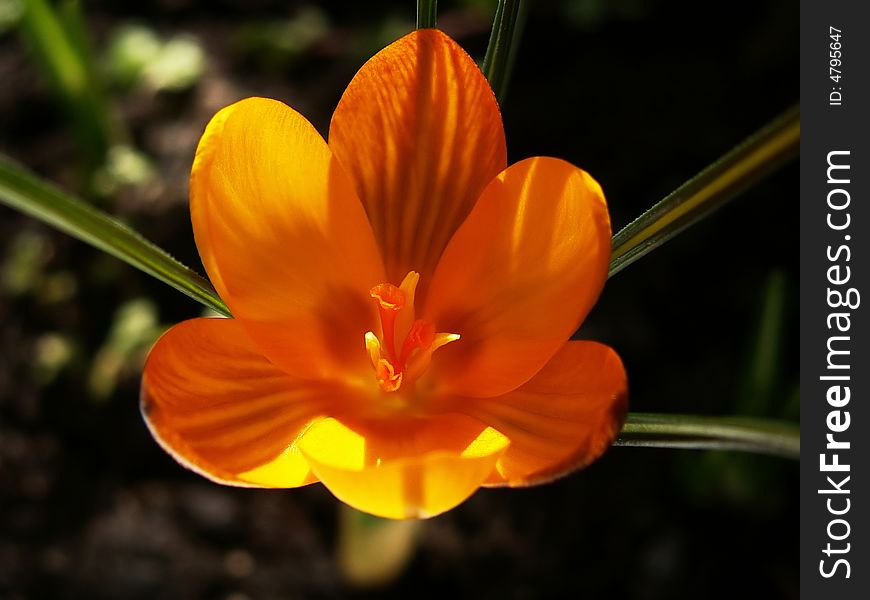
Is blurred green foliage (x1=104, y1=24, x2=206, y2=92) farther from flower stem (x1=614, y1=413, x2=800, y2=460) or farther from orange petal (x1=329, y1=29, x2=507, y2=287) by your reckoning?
flower stem (x1=614, y1=413, x2=800, y2=460)

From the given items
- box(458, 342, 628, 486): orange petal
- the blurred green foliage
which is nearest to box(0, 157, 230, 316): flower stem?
box(458, 342, 628, 486): orange petal

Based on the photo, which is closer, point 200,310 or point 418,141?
point 418,141

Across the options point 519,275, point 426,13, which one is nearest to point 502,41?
point 426,13

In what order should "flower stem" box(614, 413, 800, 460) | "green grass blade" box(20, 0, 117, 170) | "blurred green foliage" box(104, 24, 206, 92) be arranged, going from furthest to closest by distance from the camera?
"blurred green foliage" box(104, 24, 206, 92) < "green grass blade" box(20, 0, 117, 170) < "flower stem" box(614, 413, 800, 460)

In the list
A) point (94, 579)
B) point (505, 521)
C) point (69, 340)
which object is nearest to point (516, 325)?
point (505, 521)

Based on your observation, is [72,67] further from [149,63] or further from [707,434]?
[707,434]

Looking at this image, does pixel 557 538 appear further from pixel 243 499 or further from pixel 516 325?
pixel 516 325
